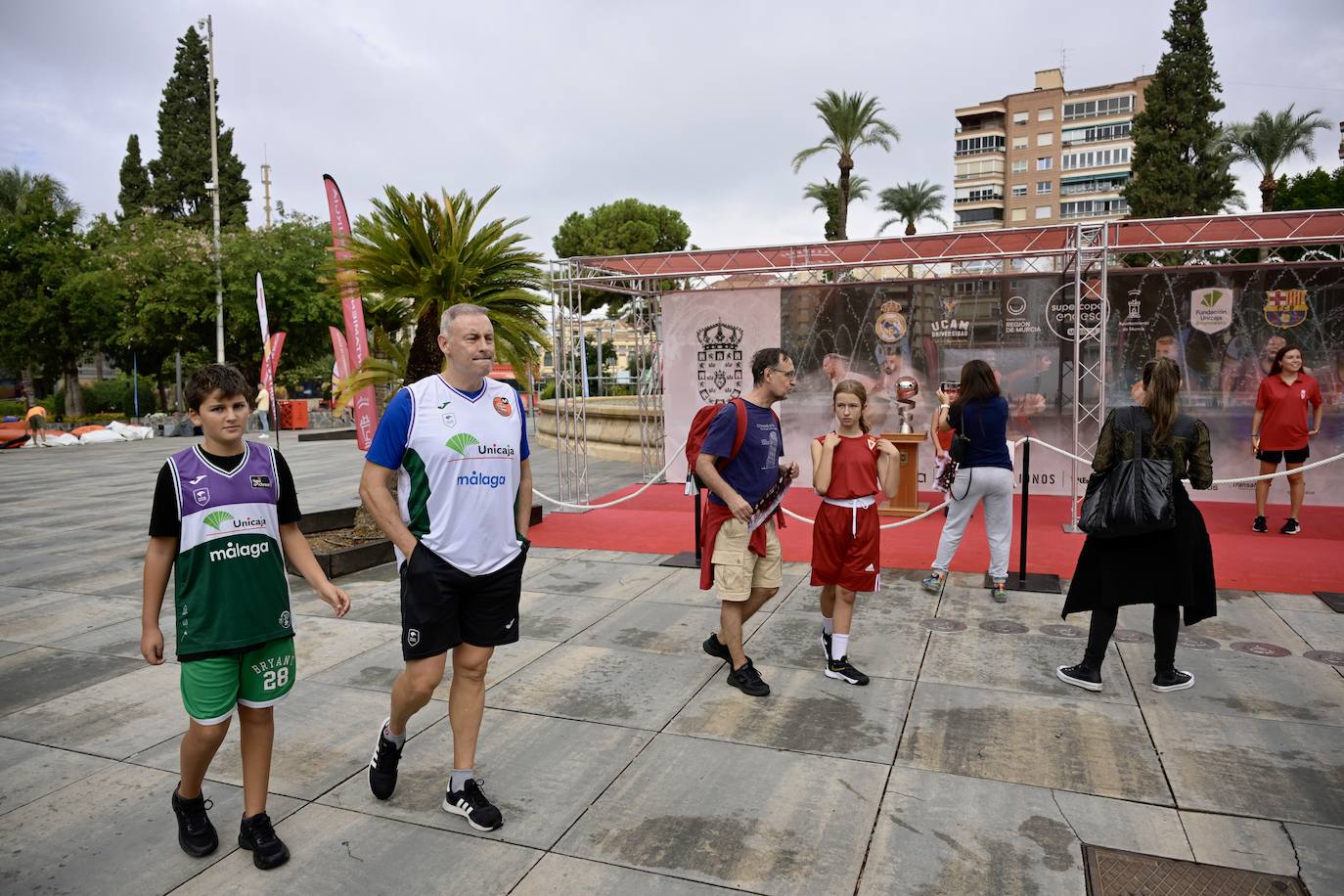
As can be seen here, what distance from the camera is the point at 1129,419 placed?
4.30 meters

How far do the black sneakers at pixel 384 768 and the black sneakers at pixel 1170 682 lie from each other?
3777 mm

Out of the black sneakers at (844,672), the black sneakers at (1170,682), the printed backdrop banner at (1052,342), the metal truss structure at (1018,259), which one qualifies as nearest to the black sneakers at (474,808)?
the black sneakers at (844,672)

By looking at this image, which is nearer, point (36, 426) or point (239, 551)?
point (239, 551)

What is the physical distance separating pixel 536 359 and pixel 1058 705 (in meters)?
6.08

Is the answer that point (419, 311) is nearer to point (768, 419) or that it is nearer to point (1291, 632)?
point (768, 419)

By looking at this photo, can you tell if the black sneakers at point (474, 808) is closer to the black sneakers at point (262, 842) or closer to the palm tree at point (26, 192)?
the black sneakers at point (262, 842)

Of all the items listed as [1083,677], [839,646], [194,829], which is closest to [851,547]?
[839,646]

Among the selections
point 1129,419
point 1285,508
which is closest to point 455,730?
point 1129,419

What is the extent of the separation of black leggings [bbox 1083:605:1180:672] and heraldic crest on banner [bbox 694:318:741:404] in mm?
8653

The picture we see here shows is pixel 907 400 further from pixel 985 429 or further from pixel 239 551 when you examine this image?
pixel 239 551

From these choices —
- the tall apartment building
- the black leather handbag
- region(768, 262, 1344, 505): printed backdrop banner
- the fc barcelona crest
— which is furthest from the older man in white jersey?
the tall apartment building

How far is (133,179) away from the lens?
155 feet

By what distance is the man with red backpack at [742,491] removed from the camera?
4266 millimetres

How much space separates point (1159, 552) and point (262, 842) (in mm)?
4203
